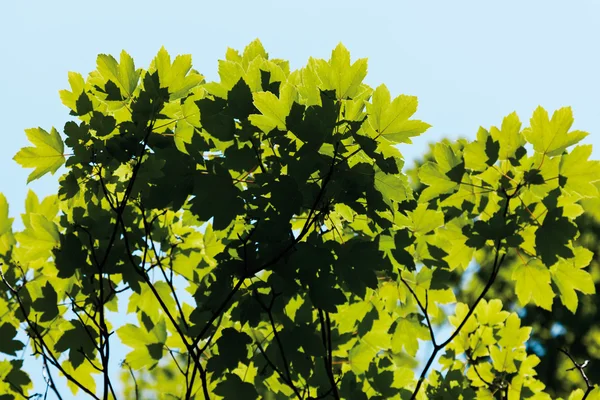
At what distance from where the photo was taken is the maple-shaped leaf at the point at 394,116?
2.09 metres

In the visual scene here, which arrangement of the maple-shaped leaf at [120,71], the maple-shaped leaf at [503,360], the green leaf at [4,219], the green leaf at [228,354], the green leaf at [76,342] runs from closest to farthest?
the green leaf at [228,354] → the maple-shaped leaf at [120,71] → the green leaf at [76,342] → the maple-shaped leaf at [503,360] → the green leaf at [4,219]

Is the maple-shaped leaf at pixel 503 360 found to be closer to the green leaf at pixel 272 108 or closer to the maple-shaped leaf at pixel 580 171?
the maple-shaped leaf at pixel 580 171

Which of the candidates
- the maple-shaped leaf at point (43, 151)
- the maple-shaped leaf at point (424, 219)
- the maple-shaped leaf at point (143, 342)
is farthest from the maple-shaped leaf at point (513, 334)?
the maple-shaped leaf at point (43, 151)

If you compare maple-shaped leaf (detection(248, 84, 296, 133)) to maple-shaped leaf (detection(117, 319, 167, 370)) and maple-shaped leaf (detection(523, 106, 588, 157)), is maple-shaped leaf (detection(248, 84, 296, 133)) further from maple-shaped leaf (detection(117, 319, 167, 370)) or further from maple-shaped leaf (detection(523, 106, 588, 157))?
maple-shaped leaf (detection(117, 319, 167, 370))

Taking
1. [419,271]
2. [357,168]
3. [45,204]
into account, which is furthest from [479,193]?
[45,204]

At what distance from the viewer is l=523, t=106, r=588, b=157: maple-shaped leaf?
2240mm

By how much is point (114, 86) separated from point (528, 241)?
1767 mm

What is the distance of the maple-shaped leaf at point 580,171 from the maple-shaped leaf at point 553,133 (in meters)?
0.04

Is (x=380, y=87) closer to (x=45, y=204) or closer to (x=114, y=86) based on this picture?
(x=114, y=86)

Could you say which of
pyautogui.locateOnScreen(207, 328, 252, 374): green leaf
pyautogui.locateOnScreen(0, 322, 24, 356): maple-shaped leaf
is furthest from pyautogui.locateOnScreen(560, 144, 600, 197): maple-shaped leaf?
pyautogui.locateOnScreen(0, 322, 24, 356): maple-shaped leaf

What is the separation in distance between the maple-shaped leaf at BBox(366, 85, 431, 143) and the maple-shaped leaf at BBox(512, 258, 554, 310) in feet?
2.66

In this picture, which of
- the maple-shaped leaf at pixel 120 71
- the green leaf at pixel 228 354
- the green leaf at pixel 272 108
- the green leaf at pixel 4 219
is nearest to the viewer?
the green leaf at pixel 272 108

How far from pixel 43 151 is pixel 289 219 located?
1.16 m

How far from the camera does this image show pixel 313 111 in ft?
6.23
